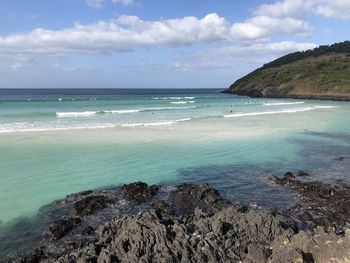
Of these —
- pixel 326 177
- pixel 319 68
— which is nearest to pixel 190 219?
pixel 326 177

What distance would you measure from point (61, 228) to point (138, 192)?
15.1ft

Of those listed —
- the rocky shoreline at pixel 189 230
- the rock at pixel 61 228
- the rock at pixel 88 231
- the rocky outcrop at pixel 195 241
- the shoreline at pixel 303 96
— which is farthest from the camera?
the shoreline at pixel 303 96

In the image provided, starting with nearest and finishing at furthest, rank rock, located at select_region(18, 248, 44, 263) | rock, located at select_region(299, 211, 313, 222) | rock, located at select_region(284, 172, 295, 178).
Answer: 1. rock, located at select_region(18, 248, 44, 263)
2. rock, located at select_region(299, 211, 313, 222)
3. rock, located at select_region(284, 172, 295, 178)

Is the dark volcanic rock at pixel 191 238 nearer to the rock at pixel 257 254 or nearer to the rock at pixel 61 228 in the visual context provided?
the rock at pixel 257 254

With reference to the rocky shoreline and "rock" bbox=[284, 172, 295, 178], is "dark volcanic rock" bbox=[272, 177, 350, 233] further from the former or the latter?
"rock" bbox=[284, 172, 295, 178]

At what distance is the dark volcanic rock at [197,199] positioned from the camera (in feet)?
51.4

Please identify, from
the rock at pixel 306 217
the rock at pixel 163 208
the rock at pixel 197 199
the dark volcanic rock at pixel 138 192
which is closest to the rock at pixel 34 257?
the rock at pixel 163 208

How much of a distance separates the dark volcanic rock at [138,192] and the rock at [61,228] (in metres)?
3.15

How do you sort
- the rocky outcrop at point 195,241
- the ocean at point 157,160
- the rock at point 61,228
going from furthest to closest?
the ocean at point 157,160
the rock at point 61,228
the rocky outcrop at point 195,241

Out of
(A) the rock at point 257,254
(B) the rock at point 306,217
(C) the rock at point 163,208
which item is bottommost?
(B) the rock at point 306,217

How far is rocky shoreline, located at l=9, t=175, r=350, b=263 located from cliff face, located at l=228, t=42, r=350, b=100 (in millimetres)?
86311

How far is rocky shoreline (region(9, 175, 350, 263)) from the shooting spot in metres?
9.93

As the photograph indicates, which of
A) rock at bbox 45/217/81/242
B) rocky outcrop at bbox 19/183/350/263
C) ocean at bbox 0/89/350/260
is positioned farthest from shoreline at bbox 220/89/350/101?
rock at bbox 45/217/81/242

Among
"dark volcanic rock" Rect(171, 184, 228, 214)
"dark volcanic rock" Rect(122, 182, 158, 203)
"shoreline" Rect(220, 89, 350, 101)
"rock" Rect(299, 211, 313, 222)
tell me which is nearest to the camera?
"rock" Rect(299, 211, 313, 222)
